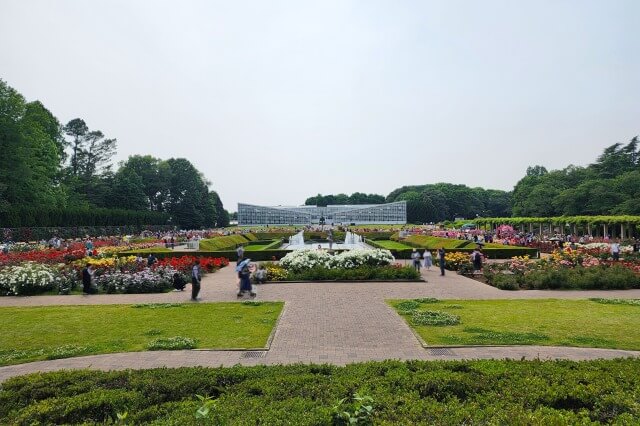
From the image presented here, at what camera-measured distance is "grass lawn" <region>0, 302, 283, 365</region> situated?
8.56 meters

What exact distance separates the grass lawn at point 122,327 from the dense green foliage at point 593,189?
53113mm

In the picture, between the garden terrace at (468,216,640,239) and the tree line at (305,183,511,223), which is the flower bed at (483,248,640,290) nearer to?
the garden terrace at (468,216,640,239)

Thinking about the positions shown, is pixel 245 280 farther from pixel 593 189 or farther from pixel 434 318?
pixel 593 189

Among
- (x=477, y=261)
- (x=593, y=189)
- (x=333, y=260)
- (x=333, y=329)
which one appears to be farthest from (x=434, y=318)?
(x=593, y=189)

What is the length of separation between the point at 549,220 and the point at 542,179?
31.6 m

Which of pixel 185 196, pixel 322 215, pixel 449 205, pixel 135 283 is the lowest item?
pixel 135 283

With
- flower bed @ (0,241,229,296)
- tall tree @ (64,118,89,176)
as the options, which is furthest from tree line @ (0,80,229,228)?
flower bed @ (0,241,229,296)

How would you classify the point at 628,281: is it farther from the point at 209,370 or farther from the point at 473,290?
the point at 209,370

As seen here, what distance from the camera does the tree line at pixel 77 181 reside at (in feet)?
129

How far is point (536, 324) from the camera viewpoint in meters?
10.1

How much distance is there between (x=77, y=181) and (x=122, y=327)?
56.8 metres

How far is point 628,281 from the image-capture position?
1591 centimetres

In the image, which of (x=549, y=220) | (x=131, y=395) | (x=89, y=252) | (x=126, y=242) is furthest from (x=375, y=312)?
(x=549, y=220)

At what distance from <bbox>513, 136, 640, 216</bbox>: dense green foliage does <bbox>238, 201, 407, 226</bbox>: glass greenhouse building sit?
106ft
